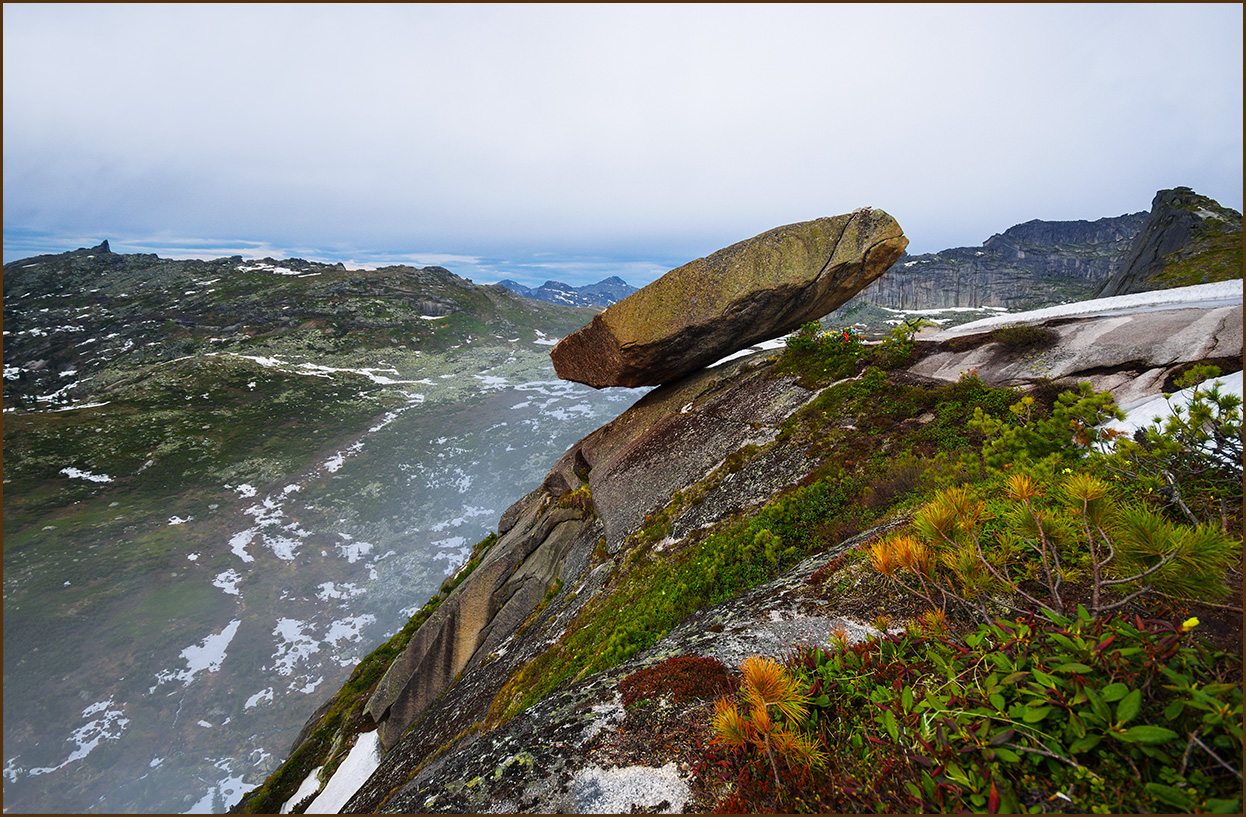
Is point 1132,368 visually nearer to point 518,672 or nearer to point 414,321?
point 518,672

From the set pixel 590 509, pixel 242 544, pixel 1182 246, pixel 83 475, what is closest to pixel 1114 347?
pixel 590 509

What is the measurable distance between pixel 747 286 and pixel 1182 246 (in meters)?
53.5

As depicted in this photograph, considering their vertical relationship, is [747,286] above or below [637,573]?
above

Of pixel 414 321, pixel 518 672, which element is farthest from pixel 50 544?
pixel 414 321

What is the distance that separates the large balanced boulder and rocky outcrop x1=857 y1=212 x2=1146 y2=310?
128935mm

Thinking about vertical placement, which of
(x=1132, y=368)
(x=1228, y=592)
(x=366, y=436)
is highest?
(x=1132, y=368)

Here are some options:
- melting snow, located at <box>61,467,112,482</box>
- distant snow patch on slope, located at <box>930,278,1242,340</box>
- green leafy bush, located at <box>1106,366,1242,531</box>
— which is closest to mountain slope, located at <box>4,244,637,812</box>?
melting snow, located at <box>61,467,112,482</box>

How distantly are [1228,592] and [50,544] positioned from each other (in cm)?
7025

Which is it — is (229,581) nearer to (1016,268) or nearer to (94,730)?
(94,730)

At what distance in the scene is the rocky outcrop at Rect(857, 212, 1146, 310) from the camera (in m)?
119

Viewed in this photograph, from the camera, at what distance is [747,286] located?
1467cm

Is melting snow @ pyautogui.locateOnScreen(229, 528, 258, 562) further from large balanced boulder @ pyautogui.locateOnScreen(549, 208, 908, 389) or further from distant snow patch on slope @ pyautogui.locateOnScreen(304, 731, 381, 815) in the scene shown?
large balanced boulder @ pyautogui.locateOnScreen(549, 208, 908, 389)

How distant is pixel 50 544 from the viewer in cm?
4094

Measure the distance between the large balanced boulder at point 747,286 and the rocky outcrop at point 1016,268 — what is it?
423 ft
